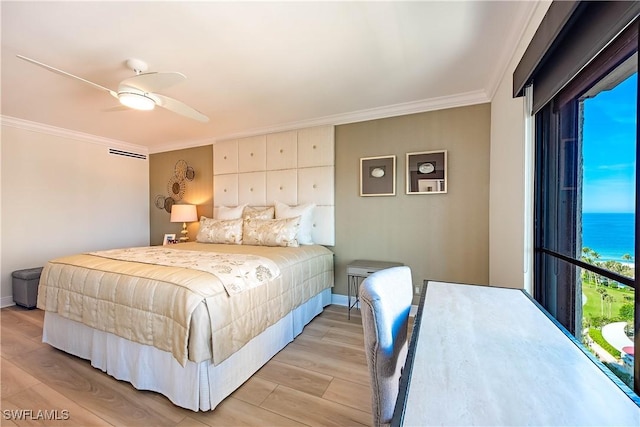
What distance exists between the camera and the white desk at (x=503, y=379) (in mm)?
555

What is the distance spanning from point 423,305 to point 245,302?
1.16 meters

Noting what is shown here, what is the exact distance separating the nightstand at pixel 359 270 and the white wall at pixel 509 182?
1025mm

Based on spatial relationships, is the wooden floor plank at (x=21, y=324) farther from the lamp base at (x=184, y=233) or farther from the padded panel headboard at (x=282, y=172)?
the padded panel headboard at (x=282, y=172)

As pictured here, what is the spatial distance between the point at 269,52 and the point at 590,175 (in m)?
2.11

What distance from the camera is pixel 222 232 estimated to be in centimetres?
328

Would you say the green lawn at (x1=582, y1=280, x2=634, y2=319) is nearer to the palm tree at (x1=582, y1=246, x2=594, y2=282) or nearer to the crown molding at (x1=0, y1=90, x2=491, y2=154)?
the palm tree at (x1=582, y1=246, x2=594, y2=282)

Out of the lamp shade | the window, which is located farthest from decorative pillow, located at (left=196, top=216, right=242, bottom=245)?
the window

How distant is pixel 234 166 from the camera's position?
12.8 feet

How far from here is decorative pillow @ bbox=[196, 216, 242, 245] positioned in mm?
3225

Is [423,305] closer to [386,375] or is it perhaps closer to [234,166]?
[386,375]

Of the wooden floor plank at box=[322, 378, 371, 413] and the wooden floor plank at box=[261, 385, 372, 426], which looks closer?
the wooden floor plank at box=[261, 385, 372, 426]

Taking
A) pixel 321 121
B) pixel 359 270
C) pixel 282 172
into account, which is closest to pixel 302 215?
pixel 282 172

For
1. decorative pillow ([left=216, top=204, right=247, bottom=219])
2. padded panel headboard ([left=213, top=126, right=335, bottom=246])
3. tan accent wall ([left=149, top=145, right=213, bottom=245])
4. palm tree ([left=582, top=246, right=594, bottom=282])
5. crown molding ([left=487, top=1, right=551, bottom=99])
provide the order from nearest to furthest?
→ 1. palm tree ([left=582, top=246, right=594, bottom=282])
2. crown molding ([left=487, top=1, right=551, bottom=99])
3. padded panel headboard ([left=213, top=126, right=335, bottom=246])
4. decorative pillow ([left=216, top=204, right=247, bottom=219])
5. tan accent wall ([left=149, top=145, right=213, bottom=245])

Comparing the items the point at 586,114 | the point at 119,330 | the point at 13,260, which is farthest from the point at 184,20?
the point at 13,260
